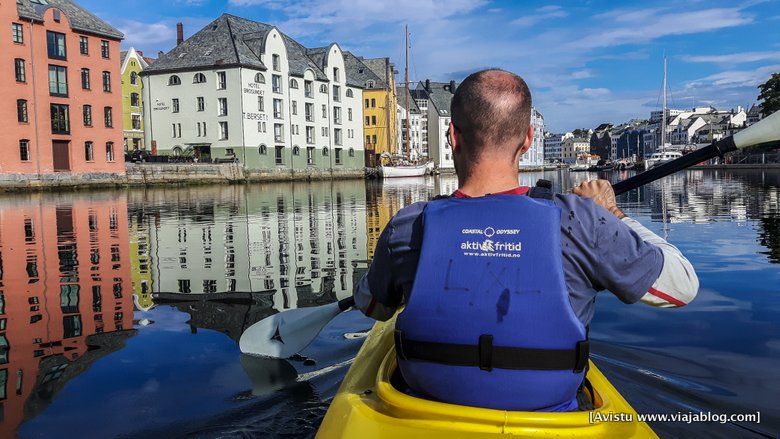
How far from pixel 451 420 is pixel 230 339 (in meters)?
4.44

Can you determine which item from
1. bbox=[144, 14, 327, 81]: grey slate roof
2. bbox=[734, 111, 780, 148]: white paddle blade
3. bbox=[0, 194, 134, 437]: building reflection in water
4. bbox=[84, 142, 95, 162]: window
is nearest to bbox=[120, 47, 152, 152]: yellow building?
bbox=[144, 14, 327, 81]: grey slate roof

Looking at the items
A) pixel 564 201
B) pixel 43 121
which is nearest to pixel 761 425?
pixel 564 201

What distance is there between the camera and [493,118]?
92.1 inches

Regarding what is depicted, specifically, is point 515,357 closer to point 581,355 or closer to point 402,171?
point 581,355

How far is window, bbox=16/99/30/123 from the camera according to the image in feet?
131

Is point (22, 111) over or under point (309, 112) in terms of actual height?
under

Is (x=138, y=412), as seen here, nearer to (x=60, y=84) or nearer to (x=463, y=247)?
(x=463, y=247)

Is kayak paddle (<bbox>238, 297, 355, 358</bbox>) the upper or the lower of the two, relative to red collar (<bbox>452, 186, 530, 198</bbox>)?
lower

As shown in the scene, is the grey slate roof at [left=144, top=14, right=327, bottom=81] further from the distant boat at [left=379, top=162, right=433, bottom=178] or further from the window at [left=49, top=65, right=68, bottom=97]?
the distant boat at [left=379, top=162, right=433, bottom=178]

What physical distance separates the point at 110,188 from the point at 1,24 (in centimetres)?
1178

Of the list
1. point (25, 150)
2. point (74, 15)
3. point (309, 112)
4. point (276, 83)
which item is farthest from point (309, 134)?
point (25, 150)

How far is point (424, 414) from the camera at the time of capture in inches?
89.5

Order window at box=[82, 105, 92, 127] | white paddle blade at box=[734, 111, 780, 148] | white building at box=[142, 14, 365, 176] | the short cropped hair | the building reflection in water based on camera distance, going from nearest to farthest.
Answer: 1. the short cropped hair
2. white paddle blade at box=[734, 111, 780, 148]
3. the building reflection in water
4. window at box=[82, 105, 92, 127]
5. white building at box=[142, 14, 365, 176]

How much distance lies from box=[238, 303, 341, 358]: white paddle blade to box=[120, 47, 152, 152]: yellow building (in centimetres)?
6857
